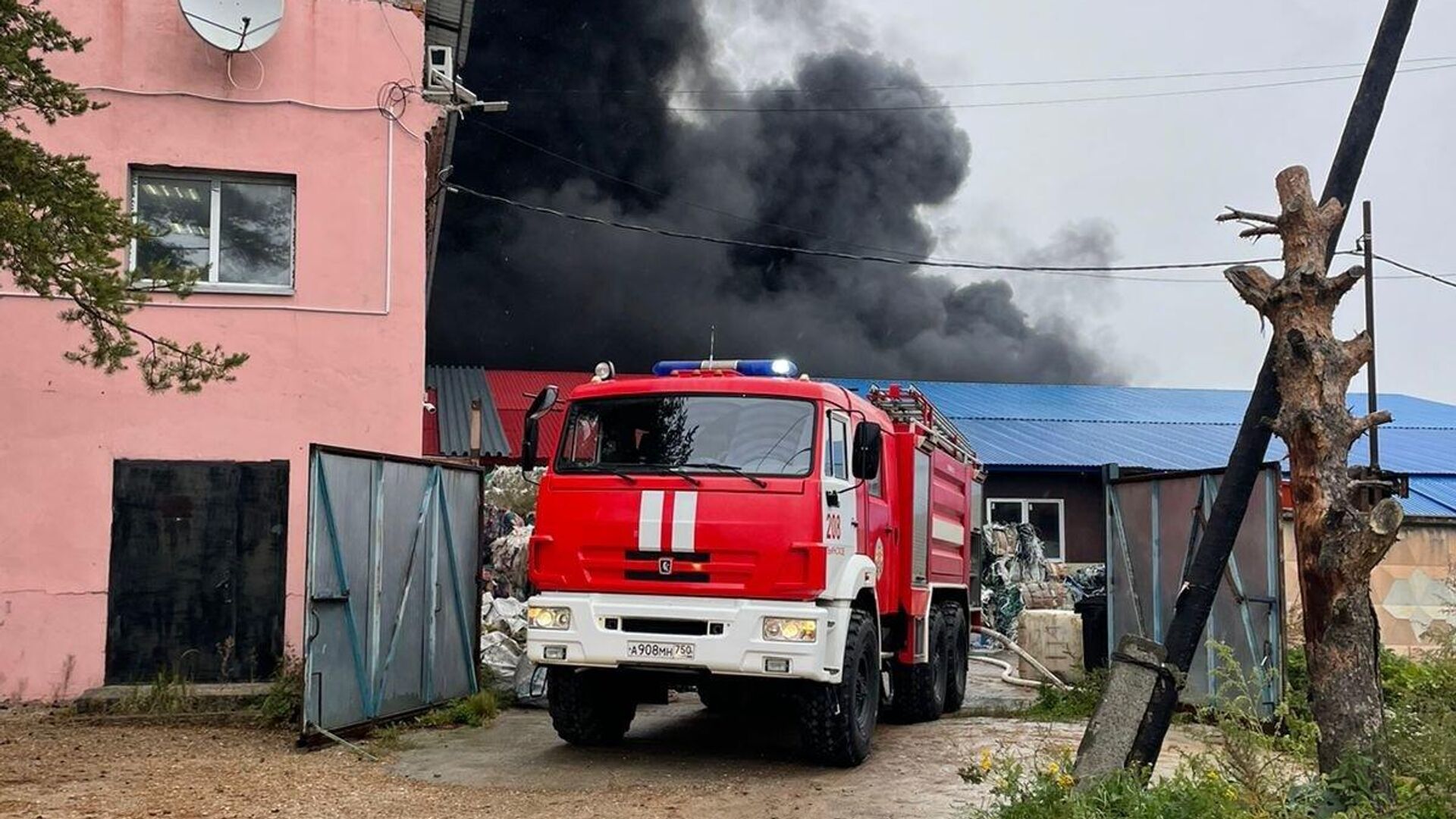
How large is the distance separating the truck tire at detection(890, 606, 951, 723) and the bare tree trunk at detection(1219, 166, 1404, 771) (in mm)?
5267

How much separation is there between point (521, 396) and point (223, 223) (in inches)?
609

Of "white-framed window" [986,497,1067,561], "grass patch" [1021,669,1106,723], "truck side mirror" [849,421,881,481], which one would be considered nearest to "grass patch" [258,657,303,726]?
"truck side mirror" [849,421,881,481]

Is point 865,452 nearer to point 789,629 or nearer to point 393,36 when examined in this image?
point 789,629

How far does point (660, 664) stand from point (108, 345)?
4.15 m

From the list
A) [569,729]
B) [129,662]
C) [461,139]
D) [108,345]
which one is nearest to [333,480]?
[108,345]

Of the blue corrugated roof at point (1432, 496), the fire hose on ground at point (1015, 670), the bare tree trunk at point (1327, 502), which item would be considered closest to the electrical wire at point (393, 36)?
the fire hose on ground at point (1015, 670)

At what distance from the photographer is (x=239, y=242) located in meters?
12.3

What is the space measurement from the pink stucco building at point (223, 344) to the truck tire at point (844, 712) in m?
5.44

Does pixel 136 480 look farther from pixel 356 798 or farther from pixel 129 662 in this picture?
pixel 356 798

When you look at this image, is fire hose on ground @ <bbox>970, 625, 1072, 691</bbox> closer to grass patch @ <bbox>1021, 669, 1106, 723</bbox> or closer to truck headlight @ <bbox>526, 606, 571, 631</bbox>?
grass patch @ <bbox>1021, 669, 1106, 723</bbox>

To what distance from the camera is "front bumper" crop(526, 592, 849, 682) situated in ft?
26.1

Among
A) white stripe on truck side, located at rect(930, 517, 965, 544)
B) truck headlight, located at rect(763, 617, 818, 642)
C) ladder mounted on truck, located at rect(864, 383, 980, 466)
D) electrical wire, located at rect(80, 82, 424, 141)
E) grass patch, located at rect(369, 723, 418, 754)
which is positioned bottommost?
grass patch, located at rect(369, 723, 418, 754)

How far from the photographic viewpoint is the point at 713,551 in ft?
26.8

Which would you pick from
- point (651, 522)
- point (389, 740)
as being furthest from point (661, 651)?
point (389, 740)
